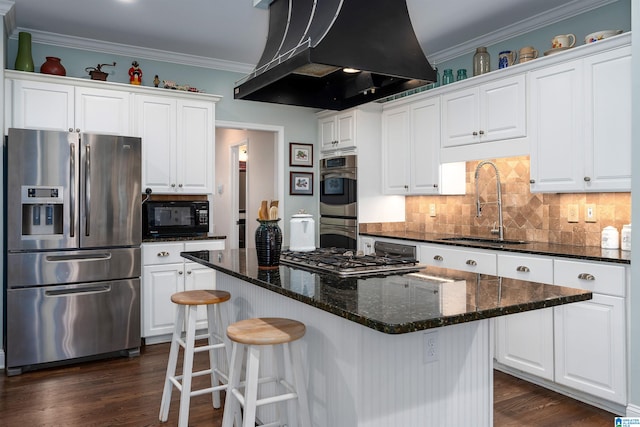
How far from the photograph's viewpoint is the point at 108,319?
3.78 metres

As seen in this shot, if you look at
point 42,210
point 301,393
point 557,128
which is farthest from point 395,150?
point 301,393

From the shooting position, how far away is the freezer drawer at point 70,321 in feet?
11.5

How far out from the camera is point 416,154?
452cm

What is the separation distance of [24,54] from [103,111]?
0.72 m

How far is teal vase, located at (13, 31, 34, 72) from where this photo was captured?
387cm

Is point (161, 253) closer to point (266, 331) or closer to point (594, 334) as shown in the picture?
point (266, 331)

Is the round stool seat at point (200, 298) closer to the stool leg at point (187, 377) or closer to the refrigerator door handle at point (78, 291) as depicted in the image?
the stool leg at point (187, 377)

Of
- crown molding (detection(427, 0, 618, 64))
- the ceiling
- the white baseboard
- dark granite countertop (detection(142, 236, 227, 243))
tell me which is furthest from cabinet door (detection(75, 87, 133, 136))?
the white baseboard

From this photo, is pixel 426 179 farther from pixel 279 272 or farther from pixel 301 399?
pixel 301 399

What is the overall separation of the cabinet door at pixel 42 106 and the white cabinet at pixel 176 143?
560 mm

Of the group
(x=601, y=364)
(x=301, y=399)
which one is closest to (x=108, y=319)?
(x=301, y=399)

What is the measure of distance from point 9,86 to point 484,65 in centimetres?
379

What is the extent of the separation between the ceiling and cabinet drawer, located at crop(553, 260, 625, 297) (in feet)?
6.23

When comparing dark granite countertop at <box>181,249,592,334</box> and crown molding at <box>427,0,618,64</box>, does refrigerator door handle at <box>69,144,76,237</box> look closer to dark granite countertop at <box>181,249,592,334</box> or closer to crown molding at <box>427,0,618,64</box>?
dark granite countertop at <box>181,249,592,334</box>
